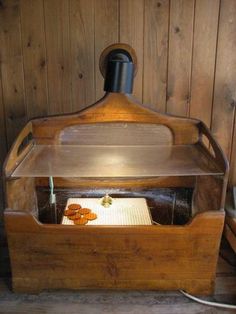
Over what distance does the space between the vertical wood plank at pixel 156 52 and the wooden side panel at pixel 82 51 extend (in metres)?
0.22

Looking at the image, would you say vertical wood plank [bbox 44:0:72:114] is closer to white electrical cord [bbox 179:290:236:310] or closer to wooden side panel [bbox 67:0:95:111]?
wooden side panel [bbox 67:0:95:111]

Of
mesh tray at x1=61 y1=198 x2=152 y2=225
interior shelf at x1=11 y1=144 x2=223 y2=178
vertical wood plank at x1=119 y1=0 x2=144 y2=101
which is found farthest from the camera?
vertical wood plank at x1=119 y1=0 x2=144 y2=101

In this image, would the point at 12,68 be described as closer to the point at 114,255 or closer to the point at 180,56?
the point at 180,56

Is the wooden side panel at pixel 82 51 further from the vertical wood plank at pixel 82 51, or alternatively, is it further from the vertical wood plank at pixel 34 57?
the vertical wood plank at pixel 34 57

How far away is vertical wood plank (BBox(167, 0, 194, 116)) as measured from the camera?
1291mm

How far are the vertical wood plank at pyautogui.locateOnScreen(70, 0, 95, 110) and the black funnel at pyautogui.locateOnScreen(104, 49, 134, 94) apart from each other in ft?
0.94

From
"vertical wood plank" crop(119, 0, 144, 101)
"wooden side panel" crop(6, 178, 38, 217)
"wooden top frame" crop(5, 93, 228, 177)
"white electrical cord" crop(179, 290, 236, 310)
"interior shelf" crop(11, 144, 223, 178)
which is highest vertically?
"vertical wood plank" crop(119, 0, 144, 101)

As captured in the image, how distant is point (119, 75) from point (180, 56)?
1.35 feet

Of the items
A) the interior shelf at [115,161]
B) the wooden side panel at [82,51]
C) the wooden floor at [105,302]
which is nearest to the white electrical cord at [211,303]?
the wooden floor at [105,302]

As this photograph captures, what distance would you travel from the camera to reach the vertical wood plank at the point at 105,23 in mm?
1285

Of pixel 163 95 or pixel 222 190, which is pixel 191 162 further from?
pixel 163 95

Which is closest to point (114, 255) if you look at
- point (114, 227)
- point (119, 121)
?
point (114, 227)

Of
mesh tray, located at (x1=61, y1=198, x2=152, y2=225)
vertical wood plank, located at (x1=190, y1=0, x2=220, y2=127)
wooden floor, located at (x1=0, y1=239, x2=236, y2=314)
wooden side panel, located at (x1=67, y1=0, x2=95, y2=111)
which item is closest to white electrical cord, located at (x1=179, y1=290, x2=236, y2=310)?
wooden floor, located at (x1=0, y1=239, x2=236, y2=314)

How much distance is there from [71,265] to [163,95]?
0.77 m
